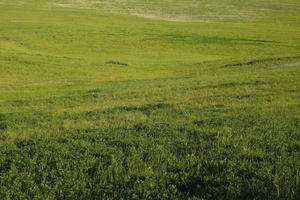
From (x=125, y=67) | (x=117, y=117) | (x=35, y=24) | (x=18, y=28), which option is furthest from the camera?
(x=35, y=24)

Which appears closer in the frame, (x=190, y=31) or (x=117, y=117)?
(x=117, y=117)

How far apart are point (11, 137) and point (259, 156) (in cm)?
687

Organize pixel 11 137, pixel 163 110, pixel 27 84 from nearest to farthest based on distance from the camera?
pixel 11 137
pixel 163 110
pixel 27 84

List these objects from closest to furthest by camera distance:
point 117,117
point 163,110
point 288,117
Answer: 1. point 288,117
2. point 117,117
3. point 163,110

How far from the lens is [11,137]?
883 cm

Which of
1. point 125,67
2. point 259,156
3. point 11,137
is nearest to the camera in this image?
point 259,156

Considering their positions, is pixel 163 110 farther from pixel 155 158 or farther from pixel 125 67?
pixel 125 67

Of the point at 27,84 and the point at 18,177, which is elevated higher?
the point at 18,177

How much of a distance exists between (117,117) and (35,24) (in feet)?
203

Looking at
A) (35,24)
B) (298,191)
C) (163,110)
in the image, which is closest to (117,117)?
(163,110)

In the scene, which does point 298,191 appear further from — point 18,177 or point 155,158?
point 18,177

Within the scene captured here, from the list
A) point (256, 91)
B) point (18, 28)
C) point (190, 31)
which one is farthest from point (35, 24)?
point (256, 91)

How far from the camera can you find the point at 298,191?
4.72m

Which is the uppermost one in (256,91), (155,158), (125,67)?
(155,158)
